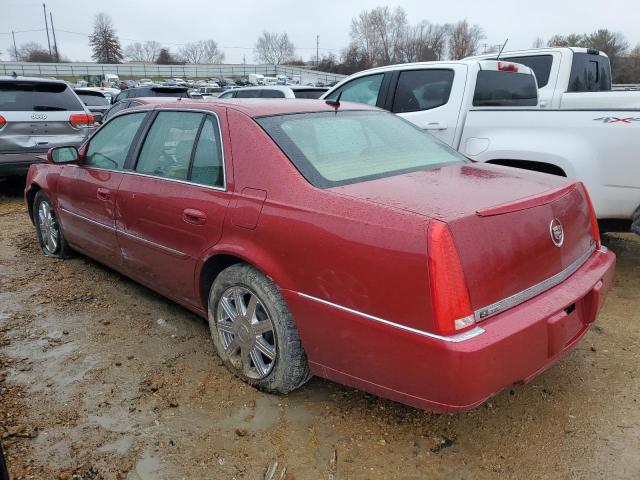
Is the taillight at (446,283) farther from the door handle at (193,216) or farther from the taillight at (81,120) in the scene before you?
the taillight at (81,120)

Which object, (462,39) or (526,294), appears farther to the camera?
(462,39)

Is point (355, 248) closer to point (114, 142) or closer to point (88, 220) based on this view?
point (114, 142)

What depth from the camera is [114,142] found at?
4.09 meters

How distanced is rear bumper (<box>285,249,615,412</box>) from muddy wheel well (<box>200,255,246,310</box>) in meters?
0.57

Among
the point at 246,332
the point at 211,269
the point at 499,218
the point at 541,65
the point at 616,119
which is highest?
the point at 541,65

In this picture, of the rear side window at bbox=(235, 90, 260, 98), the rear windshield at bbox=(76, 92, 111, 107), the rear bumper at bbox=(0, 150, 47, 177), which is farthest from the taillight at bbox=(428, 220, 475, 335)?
the rear windshield at bbox=(76, 92, 111, 107)

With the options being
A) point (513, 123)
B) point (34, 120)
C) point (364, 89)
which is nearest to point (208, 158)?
point (513, 123)

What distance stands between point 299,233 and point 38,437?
5.35 ft

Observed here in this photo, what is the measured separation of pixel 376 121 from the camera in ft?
11.3

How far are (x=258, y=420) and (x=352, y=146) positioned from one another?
1602 millimetres

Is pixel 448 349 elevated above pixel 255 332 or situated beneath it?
elevated above

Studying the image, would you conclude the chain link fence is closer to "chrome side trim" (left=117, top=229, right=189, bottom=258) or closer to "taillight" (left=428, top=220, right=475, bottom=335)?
"chrome side trim" (left=117, top=229, right=189, bottom=258)

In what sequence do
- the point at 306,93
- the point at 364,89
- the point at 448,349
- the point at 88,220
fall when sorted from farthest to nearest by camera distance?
the point at 306,93 → the point at 364,89 → the point at 88,220 → the point at 448,349

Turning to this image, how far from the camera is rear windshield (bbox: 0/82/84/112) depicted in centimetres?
733
